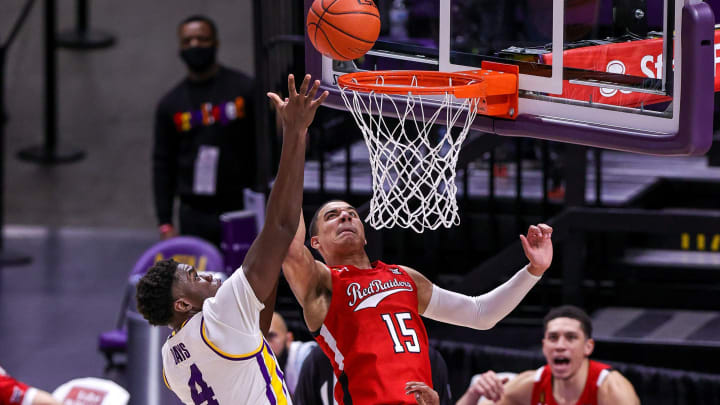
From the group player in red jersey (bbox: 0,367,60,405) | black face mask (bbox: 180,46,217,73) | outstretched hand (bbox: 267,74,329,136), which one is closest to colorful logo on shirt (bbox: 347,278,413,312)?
outstretched hand (bbox: 267,74,329,136)

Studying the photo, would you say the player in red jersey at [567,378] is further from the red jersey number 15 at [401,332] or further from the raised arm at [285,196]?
the raised arm at [285,196]

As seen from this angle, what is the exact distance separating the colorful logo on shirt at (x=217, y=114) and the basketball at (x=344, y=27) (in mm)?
3301

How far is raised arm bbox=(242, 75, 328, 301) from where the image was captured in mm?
3649

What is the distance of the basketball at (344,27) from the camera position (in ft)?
14.6

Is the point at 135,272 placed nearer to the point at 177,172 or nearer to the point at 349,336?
the point at 177,172

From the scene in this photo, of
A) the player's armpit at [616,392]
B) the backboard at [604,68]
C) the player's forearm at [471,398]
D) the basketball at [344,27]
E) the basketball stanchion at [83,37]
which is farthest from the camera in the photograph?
the basketball stanchion at [83,37]

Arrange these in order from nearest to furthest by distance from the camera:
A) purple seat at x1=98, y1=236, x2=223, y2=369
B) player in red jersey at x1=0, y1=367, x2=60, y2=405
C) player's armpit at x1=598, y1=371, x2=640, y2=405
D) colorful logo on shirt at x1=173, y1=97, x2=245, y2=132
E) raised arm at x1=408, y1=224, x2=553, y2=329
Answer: raised arm at x1=408, y1=224, x2=553, y2=329 < player in red jersey at x1=0, y1=367, x2=60, y2=405 < player's armpit at x1=598, y1=371, x2=640, y2=405 < purple seat at x1=98, y1=236, x2=223, y2=369 < colorful logo on shirt at x1=173, y1=97, x2=245, y2=132

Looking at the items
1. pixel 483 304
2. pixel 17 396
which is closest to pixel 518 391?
pixel 483 304

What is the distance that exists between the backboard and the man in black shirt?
2.61 metres

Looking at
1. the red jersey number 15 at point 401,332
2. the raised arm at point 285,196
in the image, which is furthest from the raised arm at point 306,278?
the raised arm at point 285,196

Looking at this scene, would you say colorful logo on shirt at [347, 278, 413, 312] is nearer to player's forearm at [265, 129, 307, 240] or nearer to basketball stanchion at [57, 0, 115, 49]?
player's forearm at [265, 129, 307, 240]

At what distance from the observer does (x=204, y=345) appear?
3904mm

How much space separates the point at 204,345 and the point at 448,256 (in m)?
4.41

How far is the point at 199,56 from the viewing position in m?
7.87
